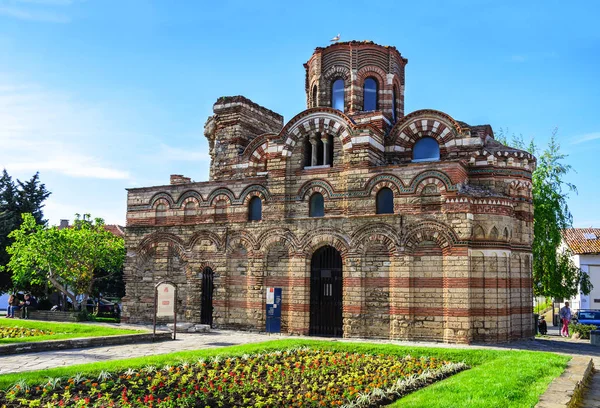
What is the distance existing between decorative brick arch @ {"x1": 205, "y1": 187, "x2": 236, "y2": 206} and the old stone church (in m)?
0.08

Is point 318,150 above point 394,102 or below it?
below

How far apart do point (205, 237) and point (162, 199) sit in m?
2.89

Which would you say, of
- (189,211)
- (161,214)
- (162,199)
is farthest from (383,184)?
(161,214)

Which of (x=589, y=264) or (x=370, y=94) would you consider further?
(x=589, y=264)

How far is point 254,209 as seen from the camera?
861 inches

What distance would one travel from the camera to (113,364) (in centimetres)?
1127

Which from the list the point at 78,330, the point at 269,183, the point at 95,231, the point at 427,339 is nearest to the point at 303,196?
the point at 269,183

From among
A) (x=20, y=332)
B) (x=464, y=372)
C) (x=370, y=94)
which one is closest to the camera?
(x=464, y=372)

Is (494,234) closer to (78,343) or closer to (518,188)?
(518,188)

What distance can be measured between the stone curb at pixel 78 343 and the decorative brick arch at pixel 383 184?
8431 mm

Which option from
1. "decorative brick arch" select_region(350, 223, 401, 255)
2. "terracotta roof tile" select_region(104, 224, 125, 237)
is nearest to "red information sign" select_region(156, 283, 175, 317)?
"decorative brick arch" select_region(350, 223, 401, 255)

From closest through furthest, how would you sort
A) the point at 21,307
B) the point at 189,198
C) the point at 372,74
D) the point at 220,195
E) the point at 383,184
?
1. the point at 383,184
2. the point at 220,195
3. the point at 189,198
4. the point at 372,74
5. the point at 21,307

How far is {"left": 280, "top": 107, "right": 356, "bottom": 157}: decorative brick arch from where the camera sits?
2020 centimetres

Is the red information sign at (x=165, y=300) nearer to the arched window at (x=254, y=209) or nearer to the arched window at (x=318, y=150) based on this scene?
the arched window at (x=254, y=209)
